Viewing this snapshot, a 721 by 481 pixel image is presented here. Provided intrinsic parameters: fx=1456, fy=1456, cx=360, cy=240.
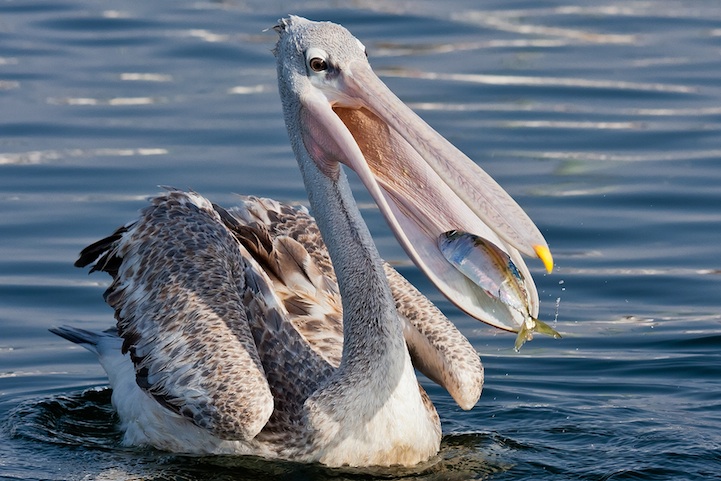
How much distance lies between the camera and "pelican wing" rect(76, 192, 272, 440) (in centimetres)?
615

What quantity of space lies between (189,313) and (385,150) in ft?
4.12

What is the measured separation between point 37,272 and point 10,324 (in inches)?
29.2

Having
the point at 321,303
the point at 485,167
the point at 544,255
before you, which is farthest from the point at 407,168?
the point at 485,167

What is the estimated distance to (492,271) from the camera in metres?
5.72

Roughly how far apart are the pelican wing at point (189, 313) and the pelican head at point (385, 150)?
0.88 metres

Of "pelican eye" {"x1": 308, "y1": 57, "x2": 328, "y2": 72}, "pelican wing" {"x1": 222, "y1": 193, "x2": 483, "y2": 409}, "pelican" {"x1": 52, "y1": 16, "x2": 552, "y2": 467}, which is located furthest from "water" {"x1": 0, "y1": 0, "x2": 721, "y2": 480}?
"pelican eye" {"x1": 308, "y1": 57, "x2": 328, "y2": 72}

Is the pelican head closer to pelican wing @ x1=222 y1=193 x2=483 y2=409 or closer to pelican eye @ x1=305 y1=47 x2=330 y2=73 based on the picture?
pelican eye @ x1=305 y1=47 x2=330 y2=73

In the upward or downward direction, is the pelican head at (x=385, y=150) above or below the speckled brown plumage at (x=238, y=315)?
above

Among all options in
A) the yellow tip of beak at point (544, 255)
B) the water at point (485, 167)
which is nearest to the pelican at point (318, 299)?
the yellow tip of beak at point (544, 255)

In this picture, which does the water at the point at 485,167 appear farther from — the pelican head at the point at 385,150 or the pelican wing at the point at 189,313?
the pelican head at the point at 385,150

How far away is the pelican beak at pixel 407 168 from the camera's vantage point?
18.6ft

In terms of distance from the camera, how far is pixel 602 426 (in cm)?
704

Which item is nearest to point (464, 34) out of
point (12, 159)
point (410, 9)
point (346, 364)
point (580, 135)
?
point (410, 9)

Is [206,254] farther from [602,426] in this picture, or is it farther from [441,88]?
[441,88]
